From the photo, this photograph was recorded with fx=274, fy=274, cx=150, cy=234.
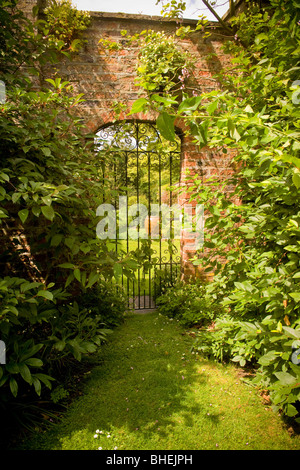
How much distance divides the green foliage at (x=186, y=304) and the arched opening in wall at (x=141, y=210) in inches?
11.3

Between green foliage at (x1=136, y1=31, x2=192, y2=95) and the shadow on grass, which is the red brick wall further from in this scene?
the shadow on grass

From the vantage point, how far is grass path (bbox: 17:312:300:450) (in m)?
1.79

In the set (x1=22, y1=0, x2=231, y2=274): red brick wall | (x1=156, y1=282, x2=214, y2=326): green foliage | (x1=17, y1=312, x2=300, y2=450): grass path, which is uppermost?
(x1=22, y1=0, x2=231, y2=274): red brick wall

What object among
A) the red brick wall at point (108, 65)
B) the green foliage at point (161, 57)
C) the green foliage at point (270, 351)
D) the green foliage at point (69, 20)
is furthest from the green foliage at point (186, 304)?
the green foliage at point (69, 20)

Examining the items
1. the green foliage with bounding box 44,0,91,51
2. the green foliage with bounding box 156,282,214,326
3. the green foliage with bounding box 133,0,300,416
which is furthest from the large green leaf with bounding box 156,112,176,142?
the green foliage with bounding box 44,0,91,51

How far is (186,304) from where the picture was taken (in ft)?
12.5

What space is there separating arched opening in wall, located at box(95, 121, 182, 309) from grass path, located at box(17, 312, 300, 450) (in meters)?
0.78

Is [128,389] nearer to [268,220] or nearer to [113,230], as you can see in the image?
[113,230]

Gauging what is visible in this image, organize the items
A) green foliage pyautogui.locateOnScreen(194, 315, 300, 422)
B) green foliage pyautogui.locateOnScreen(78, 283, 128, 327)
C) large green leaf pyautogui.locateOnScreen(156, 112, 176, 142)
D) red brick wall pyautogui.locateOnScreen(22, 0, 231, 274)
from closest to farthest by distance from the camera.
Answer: large green leaf pyautogui.locateOnScreen(156, 112, 176, 142), green foliage pyautogui.locateOnScreen(194, 315, 300, 422), green foliage pyautogui.locateOnScreen(78, 283, 128, 327), red brick wall pyautogui.locateOnScreen(22, 0, 231, 274)

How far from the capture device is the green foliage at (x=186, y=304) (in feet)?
11.6

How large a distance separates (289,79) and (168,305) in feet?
10.1

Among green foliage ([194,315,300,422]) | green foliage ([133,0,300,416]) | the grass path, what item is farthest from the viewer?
the grass path

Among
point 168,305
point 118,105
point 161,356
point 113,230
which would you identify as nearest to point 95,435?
point 161,356

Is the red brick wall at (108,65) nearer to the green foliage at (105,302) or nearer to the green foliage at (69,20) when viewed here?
the green foliage at (69,20)
